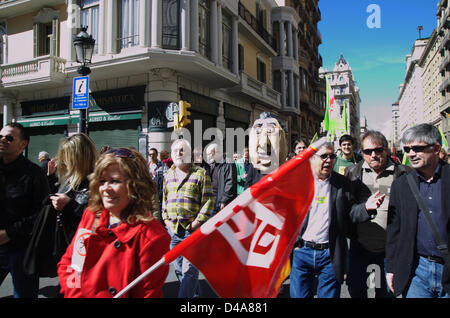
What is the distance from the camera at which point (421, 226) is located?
238 cm

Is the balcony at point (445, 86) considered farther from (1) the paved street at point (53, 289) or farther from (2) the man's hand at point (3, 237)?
(2) the man's hand at point (3, 237)

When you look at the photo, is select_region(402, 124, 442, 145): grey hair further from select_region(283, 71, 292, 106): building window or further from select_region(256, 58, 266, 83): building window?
select_region(283, 71, 292, 106): building window

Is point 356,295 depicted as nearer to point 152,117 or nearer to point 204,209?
point 204,209

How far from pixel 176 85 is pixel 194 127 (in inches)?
82.7

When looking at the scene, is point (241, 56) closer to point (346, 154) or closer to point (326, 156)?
point (346, 154)

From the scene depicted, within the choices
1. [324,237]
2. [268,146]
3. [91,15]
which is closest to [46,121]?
[91,15]

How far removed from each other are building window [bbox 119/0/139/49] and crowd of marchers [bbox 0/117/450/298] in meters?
10.1

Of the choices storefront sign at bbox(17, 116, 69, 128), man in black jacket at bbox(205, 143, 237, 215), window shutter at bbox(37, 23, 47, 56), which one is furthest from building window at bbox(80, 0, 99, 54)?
man in black jacket at bbox(205, 143, 237, 215)

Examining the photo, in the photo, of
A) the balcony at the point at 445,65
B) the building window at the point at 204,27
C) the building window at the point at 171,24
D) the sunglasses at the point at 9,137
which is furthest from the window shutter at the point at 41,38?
the balcony at the point at 445,65

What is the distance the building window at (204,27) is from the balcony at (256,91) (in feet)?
8.99

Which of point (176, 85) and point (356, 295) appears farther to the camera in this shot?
point (176, 85)

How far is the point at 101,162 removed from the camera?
6.28 feet

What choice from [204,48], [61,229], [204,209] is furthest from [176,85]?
[61,229]
